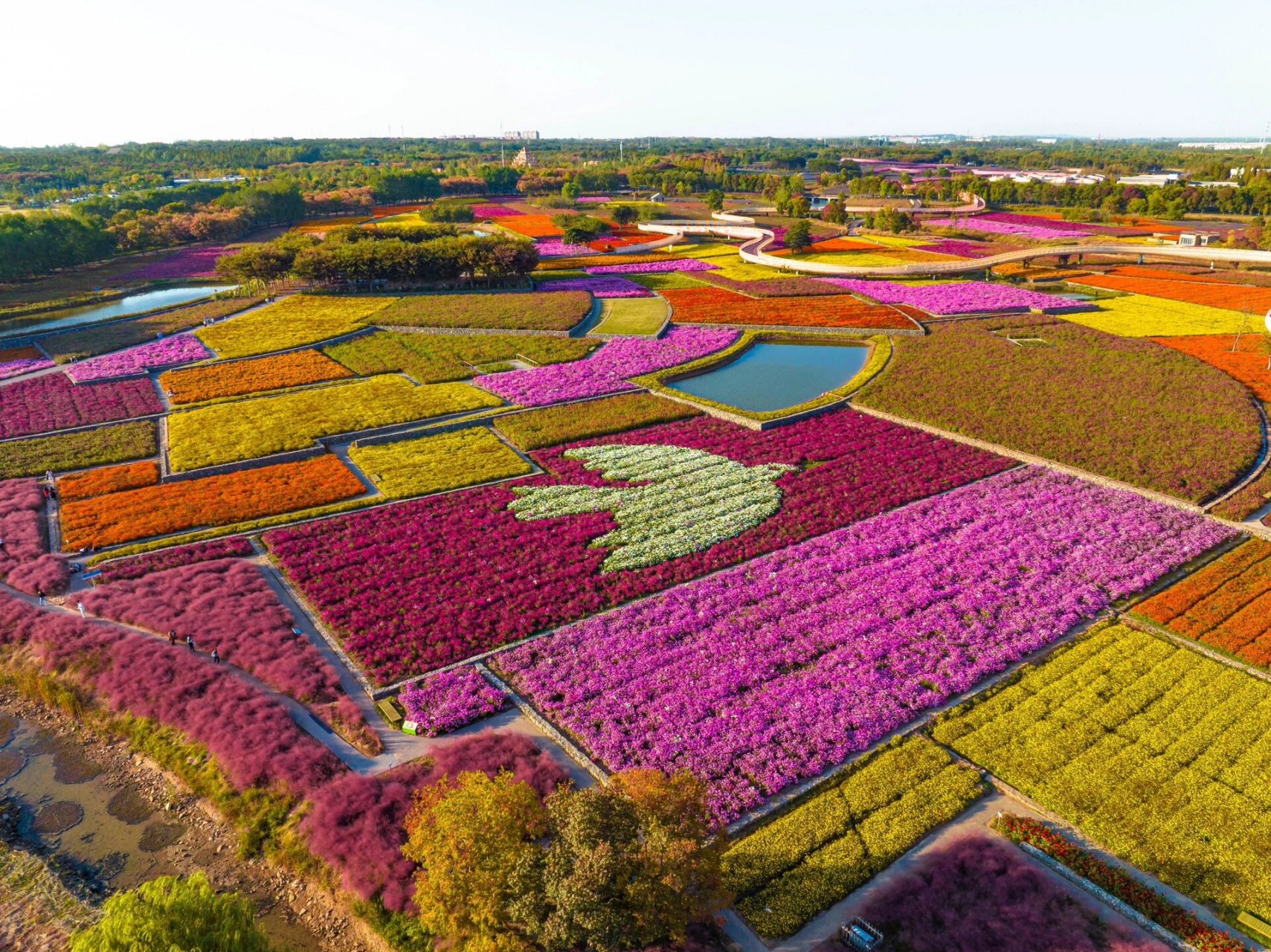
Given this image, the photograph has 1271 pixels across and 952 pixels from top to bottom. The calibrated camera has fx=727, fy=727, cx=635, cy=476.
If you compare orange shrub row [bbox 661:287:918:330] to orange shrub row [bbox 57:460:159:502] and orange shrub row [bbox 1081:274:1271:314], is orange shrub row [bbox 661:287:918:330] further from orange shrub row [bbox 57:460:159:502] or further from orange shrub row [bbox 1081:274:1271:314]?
orange shrub row [bbox 57:460:159:502]

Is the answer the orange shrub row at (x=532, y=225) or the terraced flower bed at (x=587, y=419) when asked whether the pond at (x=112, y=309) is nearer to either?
the orange shrub row at (x=532, y=225)

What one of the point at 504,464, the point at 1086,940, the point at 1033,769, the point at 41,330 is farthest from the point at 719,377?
the point at 41,330

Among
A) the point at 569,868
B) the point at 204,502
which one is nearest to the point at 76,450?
the point at 204,502

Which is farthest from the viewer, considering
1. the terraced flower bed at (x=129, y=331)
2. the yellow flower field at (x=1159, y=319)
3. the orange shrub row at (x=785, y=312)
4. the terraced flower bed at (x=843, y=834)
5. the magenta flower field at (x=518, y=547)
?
the orange shrub row at (x=785, y=312)

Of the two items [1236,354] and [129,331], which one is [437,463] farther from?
[1236,354]

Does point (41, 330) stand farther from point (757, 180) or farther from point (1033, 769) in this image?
point (757, 180)

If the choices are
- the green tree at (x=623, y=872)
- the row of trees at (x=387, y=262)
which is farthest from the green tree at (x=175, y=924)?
the row of trees at (x=387, y=262)

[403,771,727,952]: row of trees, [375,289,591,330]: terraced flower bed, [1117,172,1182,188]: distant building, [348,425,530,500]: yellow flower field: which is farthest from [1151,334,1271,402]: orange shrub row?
[1117,172,1182,188]: distant building
